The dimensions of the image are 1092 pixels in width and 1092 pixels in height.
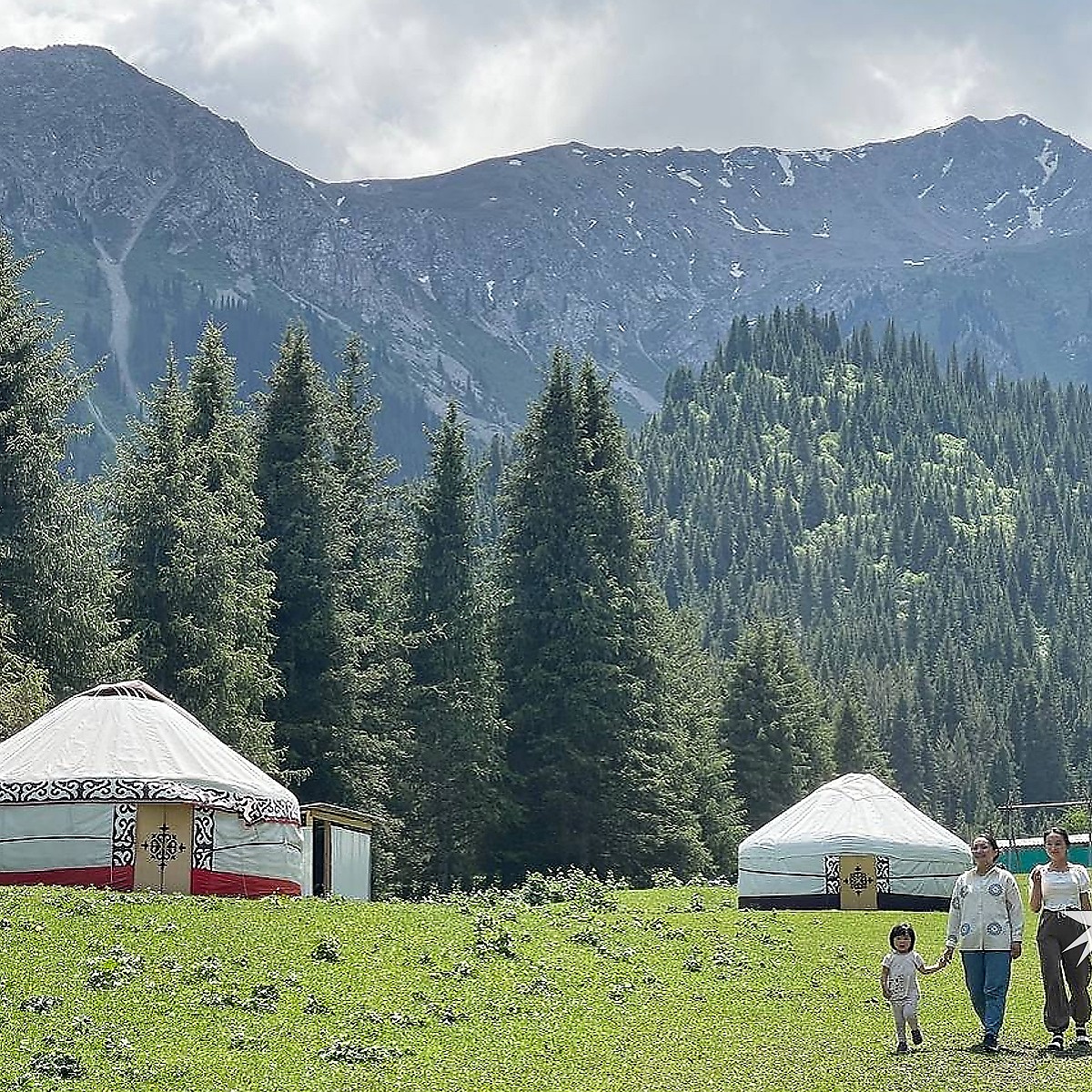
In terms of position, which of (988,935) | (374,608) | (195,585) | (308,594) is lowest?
(988,935)

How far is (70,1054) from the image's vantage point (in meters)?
14.8

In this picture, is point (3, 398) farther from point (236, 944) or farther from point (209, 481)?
point (236, 944)

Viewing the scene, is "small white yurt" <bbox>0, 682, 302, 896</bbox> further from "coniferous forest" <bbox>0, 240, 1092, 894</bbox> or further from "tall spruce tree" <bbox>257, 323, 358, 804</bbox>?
"tall spruce tree" <bbox>257, 323, 358, 804</bbox>

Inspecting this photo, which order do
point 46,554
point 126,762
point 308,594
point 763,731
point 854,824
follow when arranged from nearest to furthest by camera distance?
point 126,762 → point 46,554 → point 854,824 → point 308,594 → point 763,731

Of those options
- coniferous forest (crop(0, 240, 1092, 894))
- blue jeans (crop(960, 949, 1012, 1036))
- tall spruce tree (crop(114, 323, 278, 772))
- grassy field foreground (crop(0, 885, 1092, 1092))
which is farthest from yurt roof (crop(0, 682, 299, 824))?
blue jeans (crop(960, 949, 1012, 1036))

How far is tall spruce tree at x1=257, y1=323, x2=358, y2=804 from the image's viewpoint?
133 ft

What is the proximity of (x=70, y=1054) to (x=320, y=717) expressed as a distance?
1032 inches

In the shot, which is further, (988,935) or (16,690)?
(16,690)

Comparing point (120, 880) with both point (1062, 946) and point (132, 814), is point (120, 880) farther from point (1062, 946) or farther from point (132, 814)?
point (1062, 946)

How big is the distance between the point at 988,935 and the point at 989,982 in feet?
1.44

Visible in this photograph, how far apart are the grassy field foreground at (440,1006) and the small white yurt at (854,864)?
11.0m

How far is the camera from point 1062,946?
616 inches

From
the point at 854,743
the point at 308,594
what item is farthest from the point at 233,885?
the point at 854,743

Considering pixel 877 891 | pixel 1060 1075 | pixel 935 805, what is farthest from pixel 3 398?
pixel 935 805
